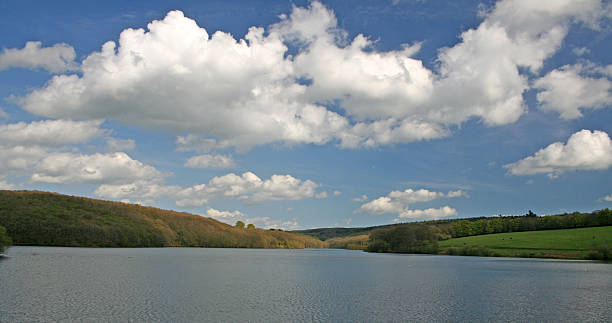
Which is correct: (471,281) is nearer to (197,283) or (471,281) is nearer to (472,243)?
(197,283)

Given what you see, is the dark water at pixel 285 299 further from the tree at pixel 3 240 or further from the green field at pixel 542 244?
the green field at pixel 542 244

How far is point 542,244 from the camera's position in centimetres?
14588

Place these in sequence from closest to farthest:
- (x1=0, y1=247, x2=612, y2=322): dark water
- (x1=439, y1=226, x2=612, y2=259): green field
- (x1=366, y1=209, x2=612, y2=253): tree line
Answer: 1. (x1=0, y1=247, x2=612, y2=322): dark water
2. (x1=439, y1=226, x2=612, y2=259): green field
3. (x1=366, y1=209, x2=612, y2=253): tree line

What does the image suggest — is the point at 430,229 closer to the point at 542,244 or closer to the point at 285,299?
the point at 542,244

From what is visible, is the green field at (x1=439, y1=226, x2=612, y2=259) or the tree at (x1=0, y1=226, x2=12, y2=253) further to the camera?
the green field at (x1=439, y1=226, x2=612, y2=259)

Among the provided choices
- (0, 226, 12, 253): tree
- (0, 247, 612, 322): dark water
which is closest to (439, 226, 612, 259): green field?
(0, 247, 612, 322): dark water

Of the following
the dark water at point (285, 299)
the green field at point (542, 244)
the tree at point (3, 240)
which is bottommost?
the dark water at point (285, 299)

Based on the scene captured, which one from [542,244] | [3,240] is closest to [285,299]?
[3,240]

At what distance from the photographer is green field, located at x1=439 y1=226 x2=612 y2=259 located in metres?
130

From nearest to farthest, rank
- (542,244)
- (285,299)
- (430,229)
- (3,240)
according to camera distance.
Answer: (285,299) → (3,240) → (542,244) → (430,229)

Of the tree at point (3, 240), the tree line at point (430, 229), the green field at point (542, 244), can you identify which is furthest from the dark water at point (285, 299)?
the tree line at point (430, 229)

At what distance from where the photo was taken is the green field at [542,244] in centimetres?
13050

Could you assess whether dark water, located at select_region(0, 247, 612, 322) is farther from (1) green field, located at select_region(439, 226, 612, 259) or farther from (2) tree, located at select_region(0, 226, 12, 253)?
(1) green field, located at select_region(439, 226, 612, 259)

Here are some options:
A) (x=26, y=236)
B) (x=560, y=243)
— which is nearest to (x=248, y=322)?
(x=560, y=243)
